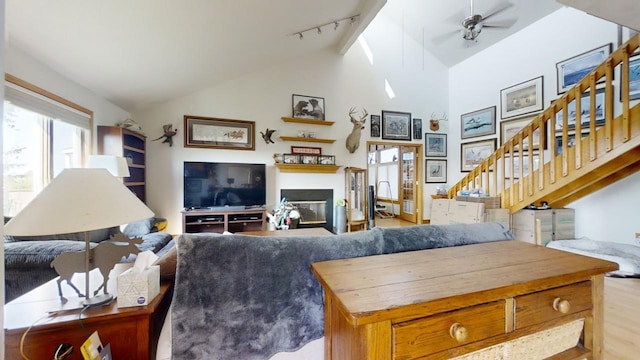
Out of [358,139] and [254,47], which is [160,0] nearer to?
[254,47]

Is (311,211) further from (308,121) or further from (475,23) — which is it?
(475,23)

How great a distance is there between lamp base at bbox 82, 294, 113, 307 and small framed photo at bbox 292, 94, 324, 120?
3905 mm

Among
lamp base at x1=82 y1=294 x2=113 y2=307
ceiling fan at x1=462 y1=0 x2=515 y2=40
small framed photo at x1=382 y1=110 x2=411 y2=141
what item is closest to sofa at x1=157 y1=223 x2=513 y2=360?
lamp base at x1=82 y1=294 x2=113 y2=307

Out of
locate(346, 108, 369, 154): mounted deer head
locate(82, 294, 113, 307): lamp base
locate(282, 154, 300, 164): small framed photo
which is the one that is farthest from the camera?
locate(346, 108, 369, 154): mounted deer head

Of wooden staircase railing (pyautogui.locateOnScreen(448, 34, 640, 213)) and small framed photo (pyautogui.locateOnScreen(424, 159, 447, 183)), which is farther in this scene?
small framed photo (pyautogui.locateOnScreen(424, 159, 447, 183))

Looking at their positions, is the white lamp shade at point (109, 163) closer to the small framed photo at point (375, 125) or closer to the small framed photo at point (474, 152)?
the small framed photo at point (375, 125)

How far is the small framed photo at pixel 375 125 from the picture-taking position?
4.89m

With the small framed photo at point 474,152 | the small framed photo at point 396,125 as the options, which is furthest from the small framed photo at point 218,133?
the small framed photo at point 474,152

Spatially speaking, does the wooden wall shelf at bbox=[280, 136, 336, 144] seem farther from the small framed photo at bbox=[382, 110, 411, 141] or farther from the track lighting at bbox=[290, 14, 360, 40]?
the track lighting at bbox=[290, 14, 360, 40]

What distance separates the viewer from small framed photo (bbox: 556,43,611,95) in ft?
10.5

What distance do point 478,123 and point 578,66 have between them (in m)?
1.56

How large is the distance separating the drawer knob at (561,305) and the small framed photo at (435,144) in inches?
184

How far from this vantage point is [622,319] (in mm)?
1760

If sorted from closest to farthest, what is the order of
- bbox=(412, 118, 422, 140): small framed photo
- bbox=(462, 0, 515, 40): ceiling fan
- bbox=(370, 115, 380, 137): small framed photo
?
bbox=(462, 0, 515, 40): ceiling fan < bbox=(370, 115, 380, 137): small framed photo < bbox=(412, 118, 422, 140): small framed photo
